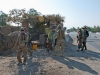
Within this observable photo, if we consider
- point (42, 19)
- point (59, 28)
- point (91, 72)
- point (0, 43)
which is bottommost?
point (91, 72)

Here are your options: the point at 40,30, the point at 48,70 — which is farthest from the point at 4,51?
the point at 40,30

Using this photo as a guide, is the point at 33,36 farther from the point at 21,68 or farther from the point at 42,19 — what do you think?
the point at 21,68

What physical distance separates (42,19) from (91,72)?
16.7 metres

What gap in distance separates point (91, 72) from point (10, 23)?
80.2ft

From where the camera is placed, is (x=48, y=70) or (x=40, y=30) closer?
(x=48, y=70)

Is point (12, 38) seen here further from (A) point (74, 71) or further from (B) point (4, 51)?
(A) point (74, 71)

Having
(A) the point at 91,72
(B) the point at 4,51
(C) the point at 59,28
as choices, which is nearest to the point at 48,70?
(A) the point at 91,72

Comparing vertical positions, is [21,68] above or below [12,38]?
below

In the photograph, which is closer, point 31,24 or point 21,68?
point 21,68

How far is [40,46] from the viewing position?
17109mm

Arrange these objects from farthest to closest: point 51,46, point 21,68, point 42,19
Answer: point 42,19 < point 51,46 < point 21,68

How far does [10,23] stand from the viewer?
30266 millimetres

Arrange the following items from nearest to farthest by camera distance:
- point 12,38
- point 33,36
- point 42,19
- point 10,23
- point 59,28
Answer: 1. point 59,28
2. point 12,38
3. point 33,36
4. point 42,19
5. point 10,23

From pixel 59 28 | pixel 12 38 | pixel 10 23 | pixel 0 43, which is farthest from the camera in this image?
pixel 10 23
